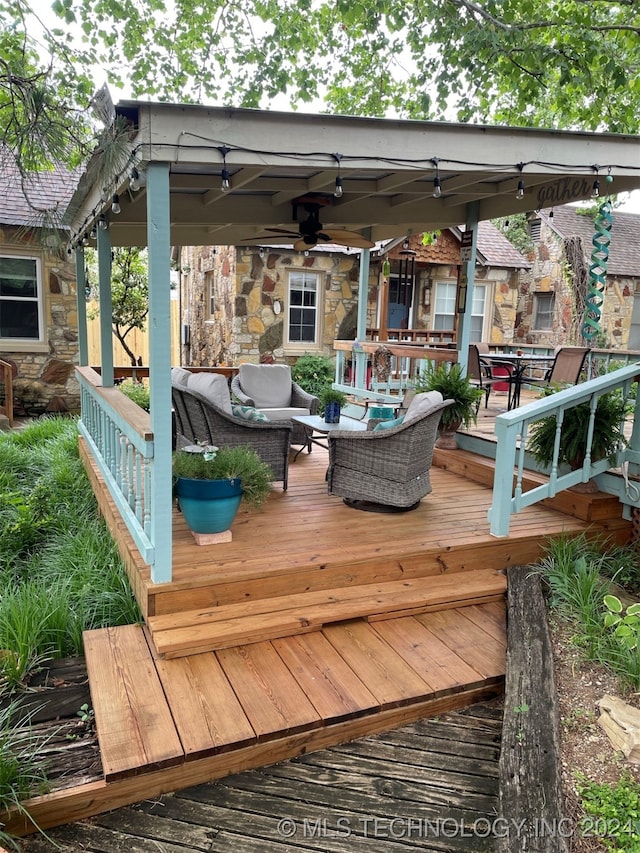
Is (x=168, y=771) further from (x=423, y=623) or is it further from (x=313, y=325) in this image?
(x=313, y=325)

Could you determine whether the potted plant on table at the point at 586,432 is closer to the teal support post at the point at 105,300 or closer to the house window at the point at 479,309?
the teal support post at the point at 105,300

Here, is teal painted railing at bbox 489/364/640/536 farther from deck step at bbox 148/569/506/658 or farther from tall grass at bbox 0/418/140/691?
tall grass at bbox 0/418/140/691

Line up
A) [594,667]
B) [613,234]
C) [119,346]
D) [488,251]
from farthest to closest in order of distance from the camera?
[613,234] < [119,346] < [488,251] < [594,667]

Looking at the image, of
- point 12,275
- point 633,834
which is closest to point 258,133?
point 633,834

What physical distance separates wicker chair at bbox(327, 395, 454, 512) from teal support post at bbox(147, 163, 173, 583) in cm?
149

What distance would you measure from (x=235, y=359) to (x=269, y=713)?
861cm

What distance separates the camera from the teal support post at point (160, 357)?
285 centimetres

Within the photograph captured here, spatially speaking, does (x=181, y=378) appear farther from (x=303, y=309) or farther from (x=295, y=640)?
(x=303, y=309)

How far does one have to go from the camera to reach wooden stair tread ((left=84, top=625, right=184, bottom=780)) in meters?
2.28

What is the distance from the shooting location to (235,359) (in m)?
10.7

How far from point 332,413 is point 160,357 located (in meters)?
2.57

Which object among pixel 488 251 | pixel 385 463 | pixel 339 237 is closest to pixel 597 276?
pixel 339 237

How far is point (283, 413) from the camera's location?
6285 millimetres

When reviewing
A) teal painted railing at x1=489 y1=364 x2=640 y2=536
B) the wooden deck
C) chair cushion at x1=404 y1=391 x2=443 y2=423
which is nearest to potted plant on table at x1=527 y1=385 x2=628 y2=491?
teal painted railing at x1=489 y1=364 x2=640 y2=536
